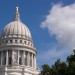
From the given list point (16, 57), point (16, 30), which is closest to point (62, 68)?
point (16, 57)

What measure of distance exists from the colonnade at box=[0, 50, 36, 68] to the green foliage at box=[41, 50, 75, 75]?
1998 inches

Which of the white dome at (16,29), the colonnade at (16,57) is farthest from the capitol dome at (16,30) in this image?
the colonnade at (16,57)

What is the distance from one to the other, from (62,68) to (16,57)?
5520cm

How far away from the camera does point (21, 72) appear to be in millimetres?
110500

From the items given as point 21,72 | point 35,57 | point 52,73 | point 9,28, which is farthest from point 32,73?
point 52,73

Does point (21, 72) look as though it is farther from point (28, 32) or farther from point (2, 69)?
point (28, 32)

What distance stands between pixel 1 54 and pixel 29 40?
11.7 metres

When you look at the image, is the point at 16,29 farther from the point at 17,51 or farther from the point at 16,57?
the point at 16,57

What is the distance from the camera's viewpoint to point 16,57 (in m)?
118

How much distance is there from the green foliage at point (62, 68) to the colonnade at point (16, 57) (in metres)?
50.7

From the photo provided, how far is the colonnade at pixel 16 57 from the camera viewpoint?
117 meters

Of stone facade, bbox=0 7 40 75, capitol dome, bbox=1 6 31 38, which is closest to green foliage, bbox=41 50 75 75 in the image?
stone facade, bbox=0 7 40 75

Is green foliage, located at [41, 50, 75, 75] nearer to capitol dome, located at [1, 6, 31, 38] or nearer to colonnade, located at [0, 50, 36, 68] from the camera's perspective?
colonnade, located at [0, 50, 36, 68]

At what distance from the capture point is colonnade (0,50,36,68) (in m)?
117
